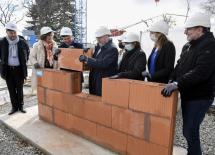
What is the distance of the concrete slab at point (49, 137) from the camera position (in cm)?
383

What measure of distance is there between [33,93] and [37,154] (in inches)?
176

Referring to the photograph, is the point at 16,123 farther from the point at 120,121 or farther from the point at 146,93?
the point at 146,93

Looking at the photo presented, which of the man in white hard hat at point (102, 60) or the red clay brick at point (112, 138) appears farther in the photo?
the man in white hard hat at point (102, 60)

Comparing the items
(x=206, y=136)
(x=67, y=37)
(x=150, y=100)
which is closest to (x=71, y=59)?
(x=67, y=37)

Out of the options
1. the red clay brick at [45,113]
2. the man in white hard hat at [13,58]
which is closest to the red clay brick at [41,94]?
the red clay brick at [45,113]

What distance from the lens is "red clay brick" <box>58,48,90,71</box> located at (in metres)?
4.06

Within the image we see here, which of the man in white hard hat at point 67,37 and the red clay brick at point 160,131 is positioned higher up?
the man in white hard hat at point 67,37

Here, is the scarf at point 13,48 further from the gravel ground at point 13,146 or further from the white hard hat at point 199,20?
the white hard hat at point 199,20

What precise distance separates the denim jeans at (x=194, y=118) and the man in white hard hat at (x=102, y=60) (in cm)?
122

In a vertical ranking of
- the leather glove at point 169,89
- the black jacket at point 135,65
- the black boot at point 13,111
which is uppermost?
the black jacket at point 135,65

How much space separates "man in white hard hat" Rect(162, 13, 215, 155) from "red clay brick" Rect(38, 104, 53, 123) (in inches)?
102

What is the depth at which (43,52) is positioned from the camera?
511 centimetres

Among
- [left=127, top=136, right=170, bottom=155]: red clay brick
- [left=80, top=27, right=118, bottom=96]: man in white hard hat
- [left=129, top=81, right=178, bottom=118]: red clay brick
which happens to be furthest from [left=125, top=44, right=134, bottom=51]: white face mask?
[left=127, top=136, right=170, bottom=155]: red clay brick

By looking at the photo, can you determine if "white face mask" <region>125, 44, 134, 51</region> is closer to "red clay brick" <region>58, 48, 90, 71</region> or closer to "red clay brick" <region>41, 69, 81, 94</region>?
"red clay brick" <region>58, 48, 90, 71</region>
